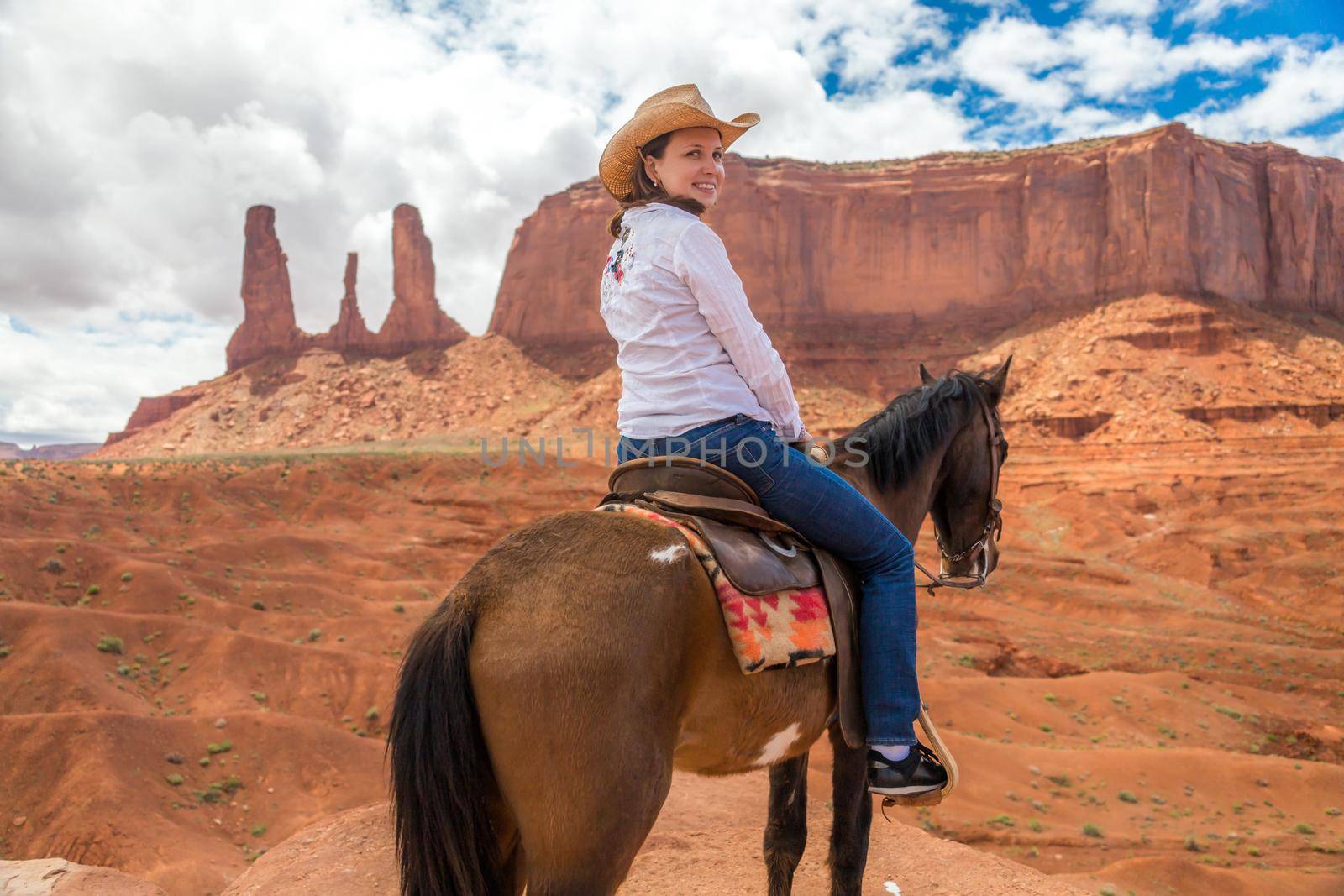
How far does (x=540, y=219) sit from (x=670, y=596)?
266 ft

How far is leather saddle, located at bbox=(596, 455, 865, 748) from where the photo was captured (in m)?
2.52

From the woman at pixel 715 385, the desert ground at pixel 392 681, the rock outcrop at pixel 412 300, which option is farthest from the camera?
the rock outcrop at pixel 412 300

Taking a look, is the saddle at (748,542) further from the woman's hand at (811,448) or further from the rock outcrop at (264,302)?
the rock outcrop at (264,302)

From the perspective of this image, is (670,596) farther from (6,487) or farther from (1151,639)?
(6,487)

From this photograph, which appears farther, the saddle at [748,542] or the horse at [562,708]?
the saddle at [748,542]

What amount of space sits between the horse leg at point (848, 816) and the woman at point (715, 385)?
0.15m

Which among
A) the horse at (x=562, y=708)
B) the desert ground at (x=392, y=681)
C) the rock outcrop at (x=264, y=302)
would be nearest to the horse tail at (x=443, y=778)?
the horse at (x=562, y=708)

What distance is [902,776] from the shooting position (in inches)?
114

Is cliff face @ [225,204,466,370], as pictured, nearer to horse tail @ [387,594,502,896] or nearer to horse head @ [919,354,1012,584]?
horse head @ [919,354,1012,584]

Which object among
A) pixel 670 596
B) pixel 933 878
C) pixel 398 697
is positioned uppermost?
pixel 670 596

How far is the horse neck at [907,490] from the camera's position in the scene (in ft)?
11.2

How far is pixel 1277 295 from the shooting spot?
6188cm

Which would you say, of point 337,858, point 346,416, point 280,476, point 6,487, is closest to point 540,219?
point 346,416

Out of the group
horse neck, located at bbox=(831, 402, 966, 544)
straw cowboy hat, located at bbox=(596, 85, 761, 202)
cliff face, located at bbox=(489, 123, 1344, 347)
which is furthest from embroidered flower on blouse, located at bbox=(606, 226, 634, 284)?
cliff face, located at bbox=(489, 123, 1344, 347)
